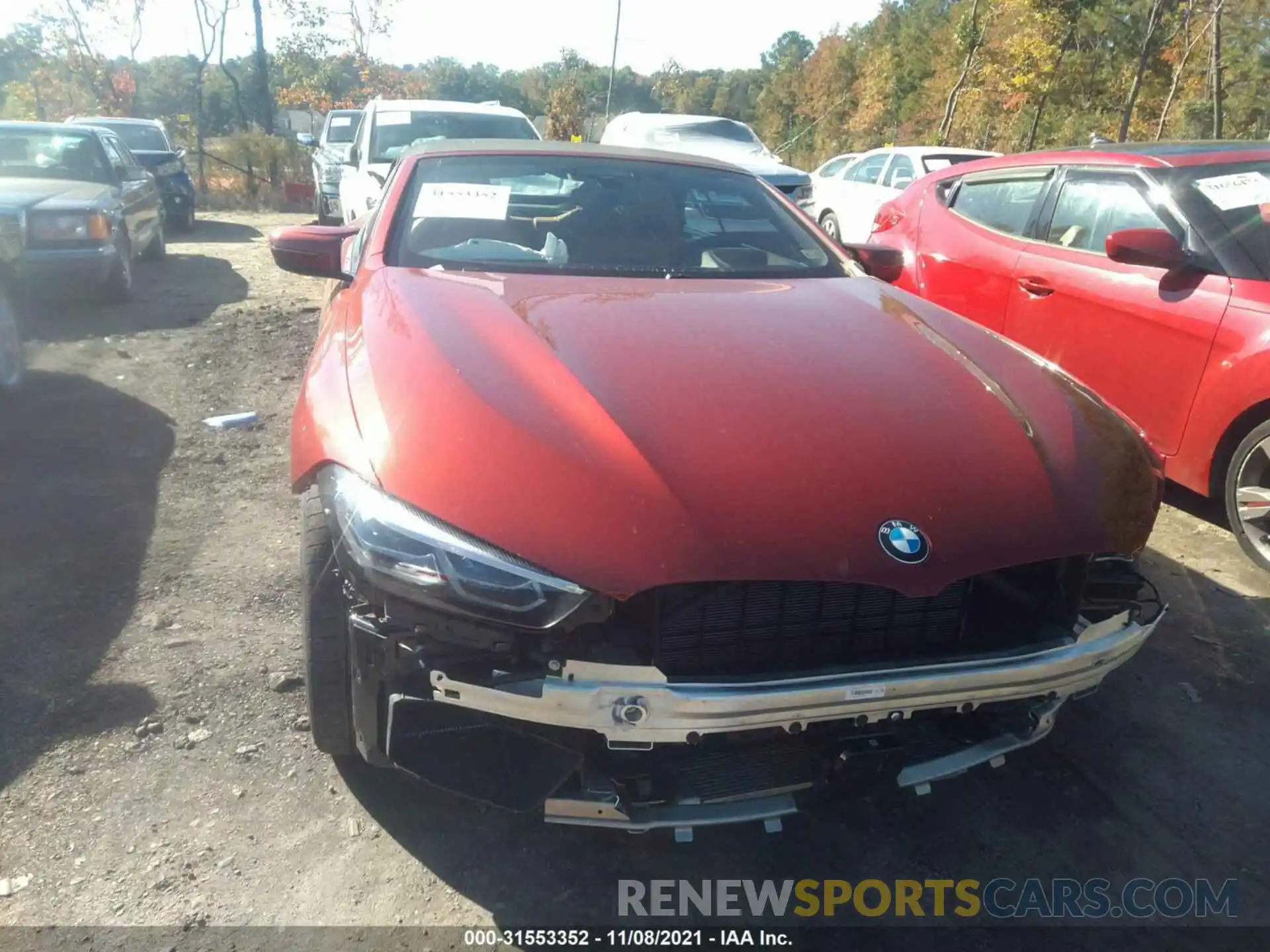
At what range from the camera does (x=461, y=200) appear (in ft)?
10.8

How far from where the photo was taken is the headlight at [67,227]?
6.96m

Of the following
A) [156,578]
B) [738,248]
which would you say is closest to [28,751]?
[156,578]

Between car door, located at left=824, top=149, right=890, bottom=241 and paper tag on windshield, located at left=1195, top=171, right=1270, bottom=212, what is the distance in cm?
613

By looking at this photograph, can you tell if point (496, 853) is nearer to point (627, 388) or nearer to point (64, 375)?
point (627, 388)

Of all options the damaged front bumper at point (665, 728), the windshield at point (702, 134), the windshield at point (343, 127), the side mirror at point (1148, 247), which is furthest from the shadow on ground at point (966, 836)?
the windshield at point (343, 127)

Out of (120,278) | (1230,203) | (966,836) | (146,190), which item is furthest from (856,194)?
(966,836)

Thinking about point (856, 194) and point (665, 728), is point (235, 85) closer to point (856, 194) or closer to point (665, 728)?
point (856, 194)

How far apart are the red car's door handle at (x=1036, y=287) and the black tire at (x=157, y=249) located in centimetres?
853

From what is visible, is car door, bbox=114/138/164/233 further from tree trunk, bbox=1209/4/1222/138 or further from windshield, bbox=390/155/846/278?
tree trunk, bbox=1209/4/1222/138

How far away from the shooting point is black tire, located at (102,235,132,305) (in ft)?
24.8

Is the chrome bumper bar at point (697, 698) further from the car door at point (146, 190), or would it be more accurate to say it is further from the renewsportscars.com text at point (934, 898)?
the car door at point (146, 190)

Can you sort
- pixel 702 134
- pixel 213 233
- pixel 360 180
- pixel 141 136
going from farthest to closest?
pixel 702 134 < pixel 141 136 < pixel 213 233 < pixel 360 180

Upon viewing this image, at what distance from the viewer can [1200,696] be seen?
2922 millimetres

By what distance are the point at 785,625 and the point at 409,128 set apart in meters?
8.45
